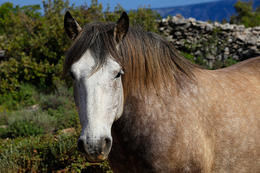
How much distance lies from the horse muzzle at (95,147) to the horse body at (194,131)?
41 cm

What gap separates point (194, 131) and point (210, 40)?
24.4ft

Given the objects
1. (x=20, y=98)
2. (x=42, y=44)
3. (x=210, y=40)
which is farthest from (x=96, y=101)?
(x=210, y=40)

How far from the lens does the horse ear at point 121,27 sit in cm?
175

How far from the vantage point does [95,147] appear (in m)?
1.46

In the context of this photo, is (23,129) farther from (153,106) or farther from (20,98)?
(153,106)

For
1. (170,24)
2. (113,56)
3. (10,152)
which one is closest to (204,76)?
(113,56)

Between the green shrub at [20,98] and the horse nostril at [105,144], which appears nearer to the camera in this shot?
the horse nostril at [105,144]

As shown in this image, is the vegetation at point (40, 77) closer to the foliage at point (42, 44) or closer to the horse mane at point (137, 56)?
the foliage at point (42, 44)

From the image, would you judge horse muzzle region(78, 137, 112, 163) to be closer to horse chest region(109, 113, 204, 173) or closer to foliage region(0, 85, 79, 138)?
horse chest region(109, 113, 204, 173)

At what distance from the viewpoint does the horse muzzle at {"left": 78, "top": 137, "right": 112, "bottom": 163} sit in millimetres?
1455

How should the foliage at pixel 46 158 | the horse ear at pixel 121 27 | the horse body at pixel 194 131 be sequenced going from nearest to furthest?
1. the horse ear at pixel 121 27
2. the horse body at pixel 194 131
3. the foliage at pixel 46 158

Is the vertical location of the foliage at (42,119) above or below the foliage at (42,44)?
below

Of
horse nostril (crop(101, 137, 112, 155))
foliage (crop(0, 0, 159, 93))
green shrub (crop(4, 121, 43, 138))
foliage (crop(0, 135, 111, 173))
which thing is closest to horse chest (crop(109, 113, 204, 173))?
horse nostril (crop(101, 137, 112, 155))

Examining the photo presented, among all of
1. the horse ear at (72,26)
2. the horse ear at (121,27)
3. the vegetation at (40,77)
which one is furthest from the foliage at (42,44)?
the horse ear at (121,27)
